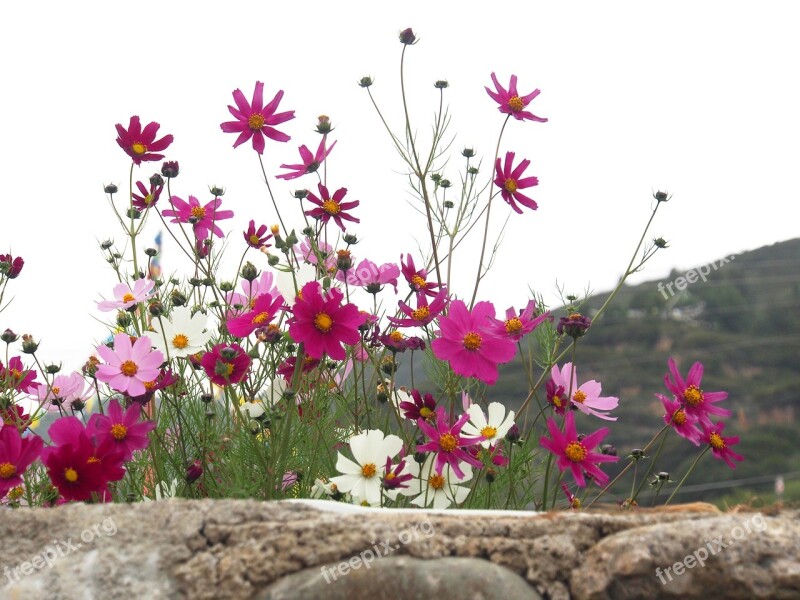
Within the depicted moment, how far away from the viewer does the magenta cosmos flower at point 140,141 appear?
1.47 m

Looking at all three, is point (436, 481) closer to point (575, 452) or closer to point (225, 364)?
point (575, 452)

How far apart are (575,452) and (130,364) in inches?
26.6

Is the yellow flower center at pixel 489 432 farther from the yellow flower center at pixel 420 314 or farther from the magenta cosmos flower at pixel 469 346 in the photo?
the yellow flower center at pixel 420 314

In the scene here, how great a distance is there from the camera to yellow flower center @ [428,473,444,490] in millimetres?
1329

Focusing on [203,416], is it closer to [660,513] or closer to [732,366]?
[660,513]

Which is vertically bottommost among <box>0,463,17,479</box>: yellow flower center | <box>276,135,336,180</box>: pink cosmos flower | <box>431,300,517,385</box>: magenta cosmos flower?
<box>0,463,17,479</box>: yellow flower center

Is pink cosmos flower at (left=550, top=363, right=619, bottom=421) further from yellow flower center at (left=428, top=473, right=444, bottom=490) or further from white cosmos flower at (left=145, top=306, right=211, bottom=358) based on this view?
white cosmos flower at (left=145, top=306, right=211, bottom=358)

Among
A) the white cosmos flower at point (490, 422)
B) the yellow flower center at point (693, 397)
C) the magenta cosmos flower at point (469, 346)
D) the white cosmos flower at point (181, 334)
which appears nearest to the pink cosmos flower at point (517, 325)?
the magenta cosmos flower at point (469, 346)

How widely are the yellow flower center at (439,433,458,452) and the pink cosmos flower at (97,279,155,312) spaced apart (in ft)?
1.76

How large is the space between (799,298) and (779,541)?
29.4m

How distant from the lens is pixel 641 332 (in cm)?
2642

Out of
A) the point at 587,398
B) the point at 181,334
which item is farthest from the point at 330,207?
the point at 587,398

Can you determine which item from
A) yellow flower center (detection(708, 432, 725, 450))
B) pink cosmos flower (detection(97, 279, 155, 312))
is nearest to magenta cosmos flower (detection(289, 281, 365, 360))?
pink cosmos flower (detection(97, 279, 155, 312))

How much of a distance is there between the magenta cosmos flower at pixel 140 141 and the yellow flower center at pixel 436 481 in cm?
73
